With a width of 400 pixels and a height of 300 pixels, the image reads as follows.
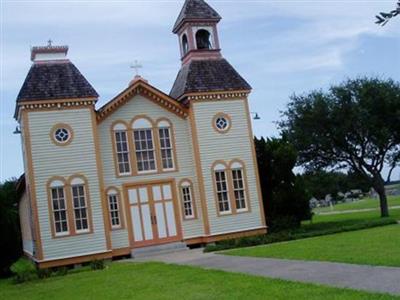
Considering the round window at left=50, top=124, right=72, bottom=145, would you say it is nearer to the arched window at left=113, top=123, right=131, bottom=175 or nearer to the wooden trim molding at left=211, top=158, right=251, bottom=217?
the arched window at left=113, top=123, right=131, bottom=175

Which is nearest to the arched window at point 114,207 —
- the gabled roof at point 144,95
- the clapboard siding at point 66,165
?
the clapboard siding at point 66,165

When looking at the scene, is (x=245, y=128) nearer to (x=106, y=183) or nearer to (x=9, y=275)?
(x=106, y=183)

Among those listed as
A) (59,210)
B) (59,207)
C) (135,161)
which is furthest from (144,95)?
(59,210)

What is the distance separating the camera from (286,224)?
29094 mm

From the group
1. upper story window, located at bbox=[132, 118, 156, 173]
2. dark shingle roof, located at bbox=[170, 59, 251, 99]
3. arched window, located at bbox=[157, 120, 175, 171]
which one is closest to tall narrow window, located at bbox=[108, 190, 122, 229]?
upper story window, located at bbox=[132, 118, 156, 173]

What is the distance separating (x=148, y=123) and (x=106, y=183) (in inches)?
142

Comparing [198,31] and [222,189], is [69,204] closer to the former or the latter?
[222,189]

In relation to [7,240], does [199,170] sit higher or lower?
higher

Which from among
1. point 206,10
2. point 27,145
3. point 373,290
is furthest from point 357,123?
point 373,290

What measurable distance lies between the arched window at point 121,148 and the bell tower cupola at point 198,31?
552cm

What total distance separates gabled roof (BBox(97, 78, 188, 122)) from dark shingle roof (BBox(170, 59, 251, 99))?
0.80m

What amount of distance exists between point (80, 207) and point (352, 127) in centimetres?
1753

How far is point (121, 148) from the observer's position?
2731cm

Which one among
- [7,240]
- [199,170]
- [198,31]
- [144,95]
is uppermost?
[198,31]
